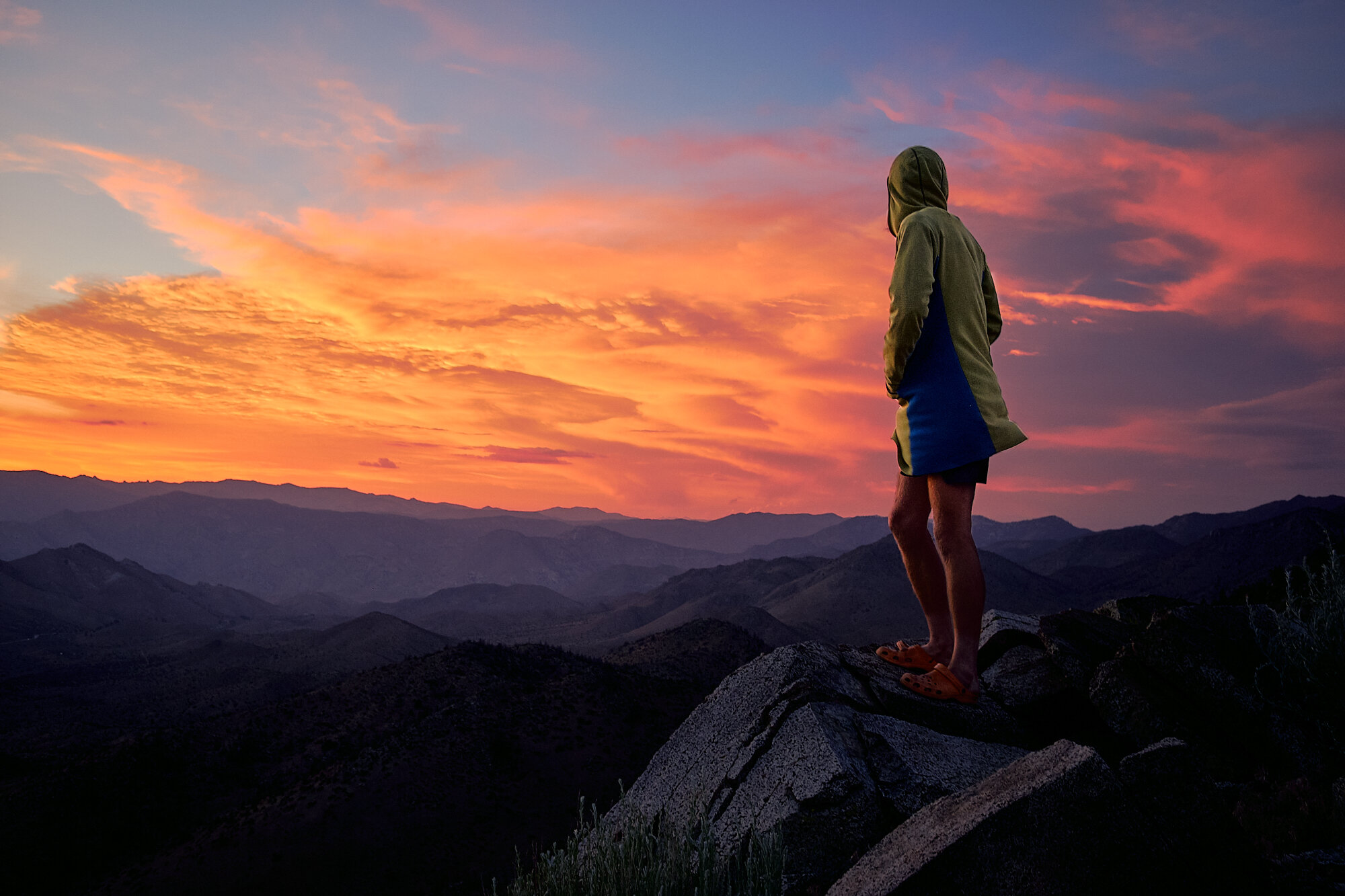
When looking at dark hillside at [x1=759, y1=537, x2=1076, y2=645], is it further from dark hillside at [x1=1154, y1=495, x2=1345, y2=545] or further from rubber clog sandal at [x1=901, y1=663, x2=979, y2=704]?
rubber clog sandal at [x1=901, y1=663, x2=979, y2=704]

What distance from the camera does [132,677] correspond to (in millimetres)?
36594

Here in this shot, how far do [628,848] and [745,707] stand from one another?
1.78 metres

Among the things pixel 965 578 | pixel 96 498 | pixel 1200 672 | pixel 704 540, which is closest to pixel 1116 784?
pixel 965 578

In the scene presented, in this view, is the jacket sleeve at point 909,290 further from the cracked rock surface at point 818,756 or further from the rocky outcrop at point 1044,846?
the rocky outcrop at point 1044,846

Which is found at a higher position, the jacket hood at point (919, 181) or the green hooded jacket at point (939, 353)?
the jacket hood at point (919, 181)

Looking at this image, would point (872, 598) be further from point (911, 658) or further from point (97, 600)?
point (97, 600)

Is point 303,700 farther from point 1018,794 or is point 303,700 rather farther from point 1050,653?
point 1018,794

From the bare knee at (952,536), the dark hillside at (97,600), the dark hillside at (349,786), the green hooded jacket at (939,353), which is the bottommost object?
the dark hillside at (97,600)

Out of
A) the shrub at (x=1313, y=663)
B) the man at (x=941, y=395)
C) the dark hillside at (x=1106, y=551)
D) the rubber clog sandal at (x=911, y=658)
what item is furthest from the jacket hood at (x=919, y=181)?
the dark hillside at (x=1106, y=551)

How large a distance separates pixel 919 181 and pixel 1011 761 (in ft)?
11.3

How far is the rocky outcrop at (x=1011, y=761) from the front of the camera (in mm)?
2758

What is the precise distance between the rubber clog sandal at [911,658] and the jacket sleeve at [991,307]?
214 cm

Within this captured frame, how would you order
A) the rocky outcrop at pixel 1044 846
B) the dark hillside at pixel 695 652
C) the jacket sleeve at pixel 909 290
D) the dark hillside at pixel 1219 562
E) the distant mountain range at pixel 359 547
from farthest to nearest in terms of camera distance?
1. the distant mountain range at pixel 359 547
2. the dark hillside at pixel 1219 562
3. the dark hillside at pixel 695 652
4. the jacket sleeve at pixel 909 290
5. the rocky outcrop at pixel 1044 846

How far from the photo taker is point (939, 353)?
4.44 metres
